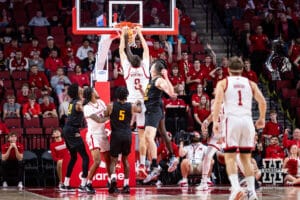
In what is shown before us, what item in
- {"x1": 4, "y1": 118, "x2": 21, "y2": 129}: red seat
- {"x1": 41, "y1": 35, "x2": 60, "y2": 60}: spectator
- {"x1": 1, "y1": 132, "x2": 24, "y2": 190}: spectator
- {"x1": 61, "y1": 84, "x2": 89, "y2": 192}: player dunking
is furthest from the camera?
{"x1": 41, "y1": 35, "x2": 60, "y2": 60}: spectator

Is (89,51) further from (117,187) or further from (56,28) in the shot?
(117,187)

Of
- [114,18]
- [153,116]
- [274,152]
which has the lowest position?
[274,152]

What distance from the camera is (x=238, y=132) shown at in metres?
15.3

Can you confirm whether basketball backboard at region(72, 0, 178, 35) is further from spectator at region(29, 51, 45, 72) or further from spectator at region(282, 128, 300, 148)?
spectator at region(282, 128, 300, 148)

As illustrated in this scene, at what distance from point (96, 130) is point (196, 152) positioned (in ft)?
12.5

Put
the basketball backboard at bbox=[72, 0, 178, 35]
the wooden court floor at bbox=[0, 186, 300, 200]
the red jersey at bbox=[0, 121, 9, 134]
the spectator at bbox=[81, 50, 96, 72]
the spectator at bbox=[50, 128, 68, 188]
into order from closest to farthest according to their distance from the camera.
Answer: the wooden court floor at bbox=[0, 186, 300, 200] < the basketball backboard at bbox=[72, 0, 178, 35] < the spectator at bbox=[50, 128, 68, 188] < the red jersey at bbox=[0, 121, 9, 134] < the spectator at bbox=[81, 50, 96, 72]

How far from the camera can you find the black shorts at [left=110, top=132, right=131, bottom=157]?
18562 millimetres

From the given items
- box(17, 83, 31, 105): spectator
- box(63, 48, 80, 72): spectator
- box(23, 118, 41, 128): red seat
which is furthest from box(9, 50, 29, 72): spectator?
box(23, 118, 41, 128): red seat

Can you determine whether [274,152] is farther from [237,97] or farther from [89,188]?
[237,97]

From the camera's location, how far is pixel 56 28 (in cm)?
2784

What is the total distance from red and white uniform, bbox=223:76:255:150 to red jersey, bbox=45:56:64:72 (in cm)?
1128

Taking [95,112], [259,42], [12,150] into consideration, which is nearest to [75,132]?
[95,112]

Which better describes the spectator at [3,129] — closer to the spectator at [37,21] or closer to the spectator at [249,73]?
the spectator at [37,21]

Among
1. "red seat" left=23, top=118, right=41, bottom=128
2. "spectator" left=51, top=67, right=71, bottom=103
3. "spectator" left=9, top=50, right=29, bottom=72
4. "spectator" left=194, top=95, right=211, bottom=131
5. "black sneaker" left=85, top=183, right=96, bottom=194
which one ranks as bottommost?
"black sneaker" left=85, top=183, right=96, bottom=194
